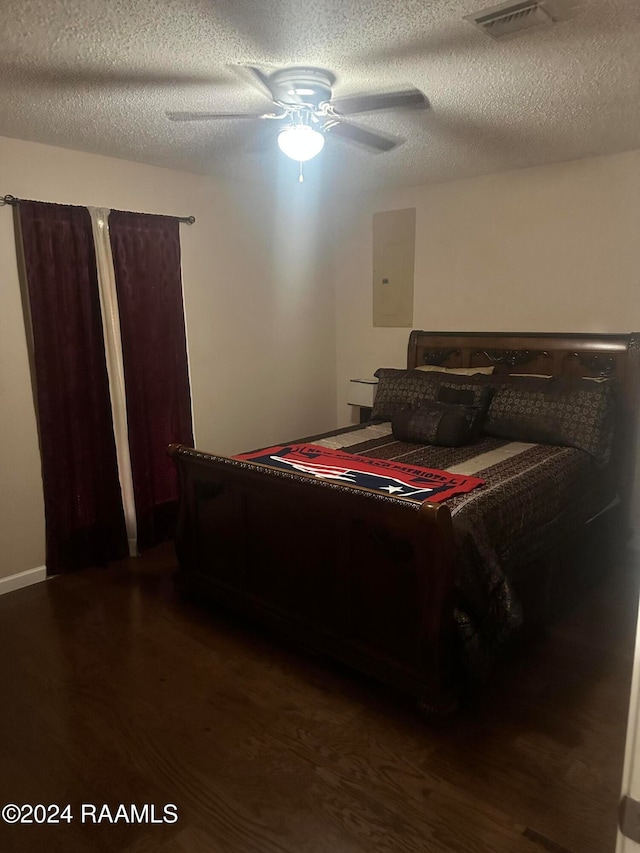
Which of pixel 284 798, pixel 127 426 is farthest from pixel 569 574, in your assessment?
pixel 127 426

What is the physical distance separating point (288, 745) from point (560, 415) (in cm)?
220

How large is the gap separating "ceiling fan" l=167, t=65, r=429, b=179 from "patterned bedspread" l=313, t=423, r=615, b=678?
1535mm

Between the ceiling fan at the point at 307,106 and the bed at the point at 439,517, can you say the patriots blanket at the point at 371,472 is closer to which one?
the bed at the point at 439,517

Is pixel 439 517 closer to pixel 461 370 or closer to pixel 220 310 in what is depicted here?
pixel 461 370

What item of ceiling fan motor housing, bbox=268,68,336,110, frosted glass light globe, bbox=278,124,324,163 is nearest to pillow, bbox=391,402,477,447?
frosted glass light globe, bbox=278,124,324,163

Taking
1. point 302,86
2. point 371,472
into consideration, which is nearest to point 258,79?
point 302,86

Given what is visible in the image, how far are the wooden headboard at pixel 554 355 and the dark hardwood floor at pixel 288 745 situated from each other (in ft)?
3.94

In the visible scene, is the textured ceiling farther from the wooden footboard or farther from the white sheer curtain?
the wooden footboard

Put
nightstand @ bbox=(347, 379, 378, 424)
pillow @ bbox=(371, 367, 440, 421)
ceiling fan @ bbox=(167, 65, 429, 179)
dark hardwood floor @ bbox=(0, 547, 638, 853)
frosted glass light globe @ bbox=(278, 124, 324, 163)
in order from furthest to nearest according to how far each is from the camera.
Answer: nightstand @ bbox=(347, 379, 378, 424) → pillow @ bbox=(371, 367, 440, 421) → frosted glass light globe @ bbox=(278, 124, 324, 163) → ceiling fan @ bbox=(167, 65, 429, 179) → dark hardwood floor @ bbox=(0, 547, 638, 853)

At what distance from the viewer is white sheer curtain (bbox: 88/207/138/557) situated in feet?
10.8

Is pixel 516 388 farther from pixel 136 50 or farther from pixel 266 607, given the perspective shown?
pixel 136 50

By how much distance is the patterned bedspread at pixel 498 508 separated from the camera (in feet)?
7.00

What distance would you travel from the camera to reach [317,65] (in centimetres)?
216

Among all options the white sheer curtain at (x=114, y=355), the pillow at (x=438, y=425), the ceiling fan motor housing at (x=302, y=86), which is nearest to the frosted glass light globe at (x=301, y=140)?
the ceiling fan motor housing at (x=302, y=86)
